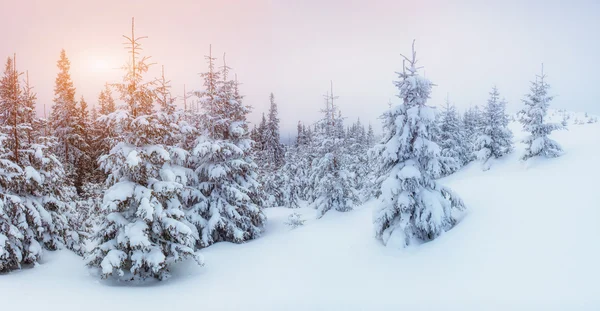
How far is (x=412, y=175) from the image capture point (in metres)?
13.0

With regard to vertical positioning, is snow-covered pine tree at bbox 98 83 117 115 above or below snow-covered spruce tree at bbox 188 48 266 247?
above

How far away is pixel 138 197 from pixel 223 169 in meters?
7.48

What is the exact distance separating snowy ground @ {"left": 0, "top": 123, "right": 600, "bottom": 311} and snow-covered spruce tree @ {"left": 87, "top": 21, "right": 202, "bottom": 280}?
114cm

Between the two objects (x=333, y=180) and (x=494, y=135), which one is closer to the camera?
(x=333, y=180)

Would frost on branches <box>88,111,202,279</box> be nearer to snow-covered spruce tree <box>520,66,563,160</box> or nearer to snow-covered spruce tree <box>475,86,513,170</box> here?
snow-covered spruce tree <box>520,66,563,160</box>

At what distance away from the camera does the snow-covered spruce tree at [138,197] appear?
11.9m

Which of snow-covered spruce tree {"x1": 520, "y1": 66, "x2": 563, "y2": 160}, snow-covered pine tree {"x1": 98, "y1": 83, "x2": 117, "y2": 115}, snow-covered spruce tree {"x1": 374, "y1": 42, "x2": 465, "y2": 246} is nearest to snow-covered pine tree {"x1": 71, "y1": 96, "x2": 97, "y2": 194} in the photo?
snow-covered pine tree {"x1": 98, "y1": 83, "x2": 117, "y2": 115}

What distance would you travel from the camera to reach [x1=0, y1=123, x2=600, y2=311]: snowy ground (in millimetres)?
9234

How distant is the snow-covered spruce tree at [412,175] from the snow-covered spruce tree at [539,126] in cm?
1646

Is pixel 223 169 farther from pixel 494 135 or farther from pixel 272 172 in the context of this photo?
pixel 494 135

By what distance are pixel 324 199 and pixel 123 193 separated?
15.8 metres

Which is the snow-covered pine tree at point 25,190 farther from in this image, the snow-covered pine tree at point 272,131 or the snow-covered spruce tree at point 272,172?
the snow-covered pine tree at point 272,131

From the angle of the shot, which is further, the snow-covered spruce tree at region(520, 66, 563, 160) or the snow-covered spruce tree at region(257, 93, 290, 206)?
the snow-covered spruce tree at region(257, 93, 290, 206)

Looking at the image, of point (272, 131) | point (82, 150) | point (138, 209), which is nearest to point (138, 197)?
point (138, 209)
